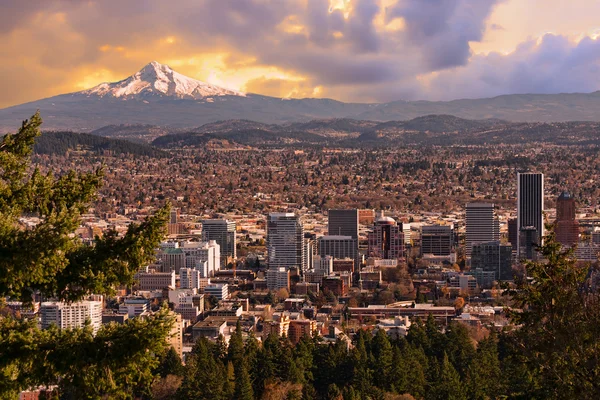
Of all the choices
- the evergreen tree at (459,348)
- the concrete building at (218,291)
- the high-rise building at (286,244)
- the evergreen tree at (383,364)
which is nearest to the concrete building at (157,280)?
the concrete building at (218,291)

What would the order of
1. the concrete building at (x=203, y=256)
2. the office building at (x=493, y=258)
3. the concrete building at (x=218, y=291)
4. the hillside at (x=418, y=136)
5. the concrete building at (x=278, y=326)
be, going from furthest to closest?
the hillside at (x=418, y=136), the concrete building at (x=203, y=256), the office building at (x=493, y=258), the concrete building at (x=218, y=291), the concrete building at (x=278, y=326)

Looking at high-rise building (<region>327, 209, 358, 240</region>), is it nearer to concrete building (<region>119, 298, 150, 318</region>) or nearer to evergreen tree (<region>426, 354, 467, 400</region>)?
concrete building (<region>119, 298, 150, 318</region>)

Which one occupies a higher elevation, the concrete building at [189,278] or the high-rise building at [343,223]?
the high-rise building at [343,223]

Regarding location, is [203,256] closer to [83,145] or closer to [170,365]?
[170,365]

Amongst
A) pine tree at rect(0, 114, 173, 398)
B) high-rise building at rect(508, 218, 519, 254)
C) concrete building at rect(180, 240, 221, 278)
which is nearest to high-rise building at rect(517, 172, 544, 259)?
high-rise building at rect(508, 218, 519, 254)

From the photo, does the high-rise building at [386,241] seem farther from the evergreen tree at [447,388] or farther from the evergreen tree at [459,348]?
the evergreen tree at [447,388]

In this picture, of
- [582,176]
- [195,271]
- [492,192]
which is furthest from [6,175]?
[582,176]

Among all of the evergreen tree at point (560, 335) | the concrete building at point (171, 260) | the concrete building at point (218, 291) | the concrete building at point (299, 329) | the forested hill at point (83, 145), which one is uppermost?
the forested hill at point (83, 145)
